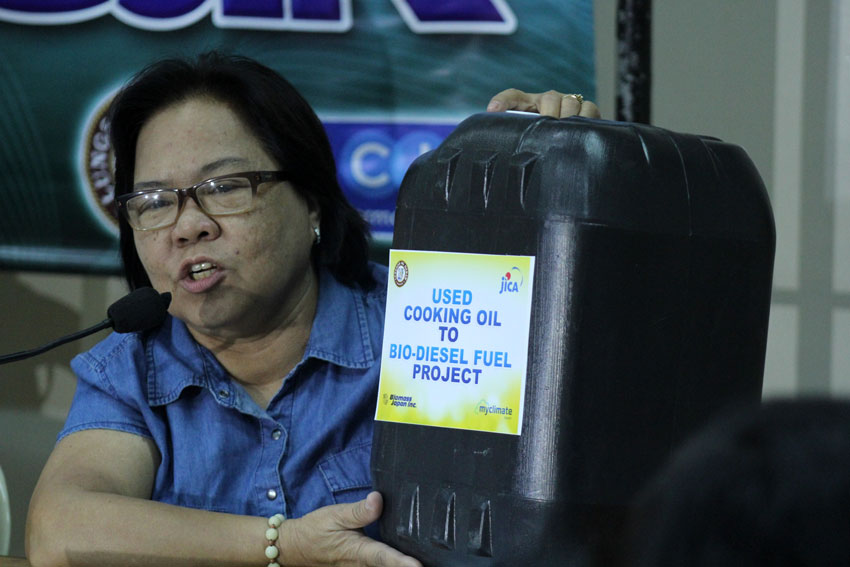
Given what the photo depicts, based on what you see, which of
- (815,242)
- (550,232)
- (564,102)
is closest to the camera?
(550,232)

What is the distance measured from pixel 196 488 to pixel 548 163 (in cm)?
62

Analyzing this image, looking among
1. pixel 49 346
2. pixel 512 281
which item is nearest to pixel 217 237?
pixel 49 346

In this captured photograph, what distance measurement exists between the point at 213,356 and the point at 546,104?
0.52 meters

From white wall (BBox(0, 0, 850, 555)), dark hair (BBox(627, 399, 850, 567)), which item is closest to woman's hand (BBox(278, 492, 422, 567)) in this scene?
dark hair (BBox(627, 399, 850, 567))

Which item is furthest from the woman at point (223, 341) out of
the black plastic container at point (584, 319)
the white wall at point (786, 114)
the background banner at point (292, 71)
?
the white wall at point (786, 114)

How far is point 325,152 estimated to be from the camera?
4.42 feet

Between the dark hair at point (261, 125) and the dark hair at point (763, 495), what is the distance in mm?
1008

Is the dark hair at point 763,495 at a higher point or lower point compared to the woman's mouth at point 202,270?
lower

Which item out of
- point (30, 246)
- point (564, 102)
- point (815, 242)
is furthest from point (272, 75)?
point (815, 242)

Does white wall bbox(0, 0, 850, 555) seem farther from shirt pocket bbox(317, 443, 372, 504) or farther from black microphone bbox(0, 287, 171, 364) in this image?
black microphone bbox(0, 287, 171, 364)

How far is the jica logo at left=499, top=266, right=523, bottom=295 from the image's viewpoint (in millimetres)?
803

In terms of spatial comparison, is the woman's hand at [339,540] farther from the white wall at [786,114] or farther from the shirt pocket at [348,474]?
the white wall at [786,114]

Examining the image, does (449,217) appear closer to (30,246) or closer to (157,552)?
(157,552)

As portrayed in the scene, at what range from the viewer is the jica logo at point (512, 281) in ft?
2.64
